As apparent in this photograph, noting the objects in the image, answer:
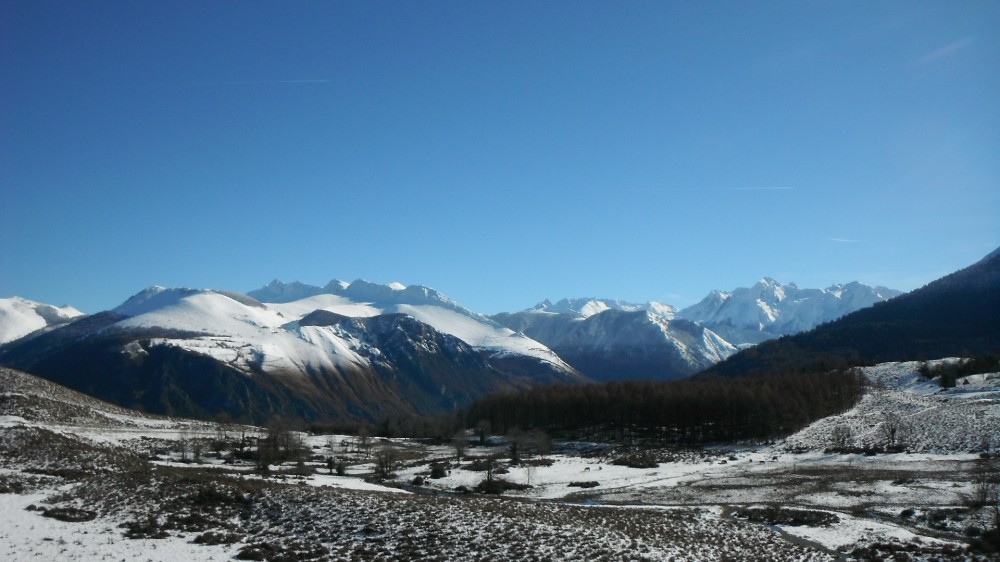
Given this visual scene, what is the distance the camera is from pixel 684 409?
12550 cm

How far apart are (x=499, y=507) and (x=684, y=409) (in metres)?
88.1

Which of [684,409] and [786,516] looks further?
[684,409]

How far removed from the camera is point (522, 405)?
16725 cm

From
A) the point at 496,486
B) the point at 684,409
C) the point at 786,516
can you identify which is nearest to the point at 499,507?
the point at 496,486

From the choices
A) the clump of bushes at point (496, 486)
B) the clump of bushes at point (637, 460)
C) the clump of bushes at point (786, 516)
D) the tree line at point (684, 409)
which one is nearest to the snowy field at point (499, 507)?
the clump of bushes at point (786, 516)

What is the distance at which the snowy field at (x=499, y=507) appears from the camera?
34.0 metres

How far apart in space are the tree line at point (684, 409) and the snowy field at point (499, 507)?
95.9ft

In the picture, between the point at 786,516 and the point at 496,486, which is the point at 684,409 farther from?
the point at 786,516

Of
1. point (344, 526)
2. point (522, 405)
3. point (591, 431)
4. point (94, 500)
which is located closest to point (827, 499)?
point (344, 526)

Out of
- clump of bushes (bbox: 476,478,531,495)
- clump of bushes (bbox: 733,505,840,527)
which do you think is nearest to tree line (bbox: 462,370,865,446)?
clump of bushes (bbox: 476,478,531,495)

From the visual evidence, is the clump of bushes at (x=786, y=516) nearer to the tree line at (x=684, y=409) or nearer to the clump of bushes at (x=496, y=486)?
the clump of bushes at (x=496, y=486)

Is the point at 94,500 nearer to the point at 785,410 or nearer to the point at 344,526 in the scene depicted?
the point at 344,526

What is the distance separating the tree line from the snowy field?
95.9ft

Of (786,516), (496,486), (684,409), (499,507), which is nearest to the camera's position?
(786,516)
